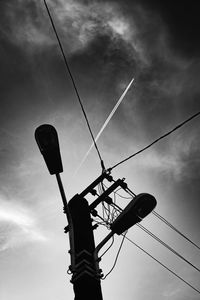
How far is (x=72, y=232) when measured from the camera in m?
4.57

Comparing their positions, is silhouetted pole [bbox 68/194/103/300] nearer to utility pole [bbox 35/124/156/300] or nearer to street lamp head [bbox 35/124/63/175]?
utility pole [bbox 35/124/156/300]

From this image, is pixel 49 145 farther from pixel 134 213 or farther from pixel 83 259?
pixel 134 213

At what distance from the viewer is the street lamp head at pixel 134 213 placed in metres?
5.14

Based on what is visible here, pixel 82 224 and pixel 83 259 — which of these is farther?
pixel 82 224

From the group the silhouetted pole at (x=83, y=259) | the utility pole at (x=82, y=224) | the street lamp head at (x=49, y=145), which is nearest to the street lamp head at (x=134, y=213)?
the utility pole at (x=82, y=224)

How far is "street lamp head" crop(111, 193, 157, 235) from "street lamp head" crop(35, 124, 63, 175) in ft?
5.84

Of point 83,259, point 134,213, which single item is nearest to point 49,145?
point 83,259

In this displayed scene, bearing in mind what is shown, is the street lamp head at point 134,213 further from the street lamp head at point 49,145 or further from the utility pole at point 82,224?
the street lamp head at point 49,145

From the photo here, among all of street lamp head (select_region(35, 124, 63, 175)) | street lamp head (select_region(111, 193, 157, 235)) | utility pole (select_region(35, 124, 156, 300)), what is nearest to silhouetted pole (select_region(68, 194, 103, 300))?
utility pole (select_region(35, 124, 156, 300))

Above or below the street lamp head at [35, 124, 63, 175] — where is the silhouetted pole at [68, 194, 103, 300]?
below

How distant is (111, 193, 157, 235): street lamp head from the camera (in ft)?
16.9

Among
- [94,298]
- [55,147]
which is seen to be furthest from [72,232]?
[55,147]

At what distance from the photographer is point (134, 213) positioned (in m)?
5.15

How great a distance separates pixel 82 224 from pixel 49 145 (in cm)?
173
